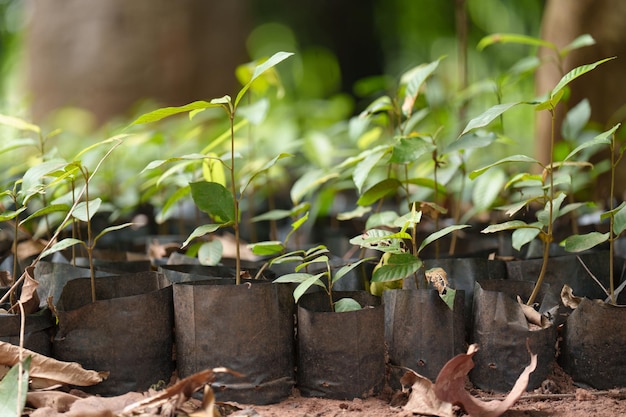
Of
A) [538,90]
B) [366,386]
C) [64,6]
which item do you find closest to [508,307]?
[366,386]

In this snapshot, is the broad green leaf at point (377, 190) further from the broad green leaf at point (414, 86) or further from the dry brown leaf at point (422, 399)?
the dry brown leaf at point (422, 399)

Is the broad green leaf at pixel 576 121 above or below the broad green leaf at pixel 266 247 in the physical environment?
above

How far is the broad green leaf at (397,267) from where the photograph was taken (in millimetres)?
1156

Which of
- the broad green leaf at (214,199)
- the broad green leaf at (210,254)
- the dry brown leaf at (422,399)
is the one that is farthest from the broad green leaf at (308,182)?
the dry brown leaf at (422,399)

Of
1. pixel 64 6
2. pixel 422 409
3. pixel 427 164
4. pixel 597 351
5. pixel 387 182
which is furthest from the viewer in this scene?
pixel 64 6

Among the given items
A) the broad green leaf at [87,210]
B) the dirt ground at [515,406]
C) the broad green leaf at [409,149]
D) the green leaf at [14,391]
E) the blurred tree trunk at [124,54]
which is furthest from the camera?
the blurred tree trunk at [124,54]

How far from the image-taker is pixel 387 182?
1435mm

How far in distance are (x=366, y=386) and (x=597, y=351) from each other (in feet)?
1.34

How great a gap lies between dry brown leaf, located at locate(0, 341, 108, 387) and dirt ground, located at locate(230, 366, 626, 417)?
25 centimetres

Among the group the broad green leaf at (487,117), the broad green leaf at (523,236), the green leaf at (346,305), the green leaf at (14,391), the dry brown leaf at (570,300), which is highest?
the broad green leaf at (487,117)

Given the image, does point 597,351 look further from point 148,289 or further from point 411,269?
point 148,289

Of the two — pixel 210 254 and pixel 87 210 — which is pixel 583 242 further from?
pixel 87 210

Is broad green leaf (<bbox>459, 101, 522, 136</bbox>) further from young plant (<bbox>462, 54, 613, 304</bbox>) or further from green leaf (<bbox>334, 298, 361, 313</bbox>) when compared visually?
green leaf (<bbox>334, 298, 361, 313</bbox>)

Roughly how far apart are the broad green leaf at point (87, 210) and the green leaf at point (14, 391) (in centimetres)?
28
